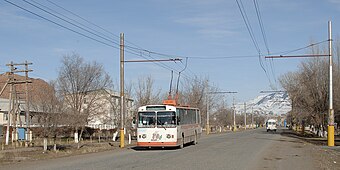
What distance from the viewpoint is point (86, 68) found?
47.1 m

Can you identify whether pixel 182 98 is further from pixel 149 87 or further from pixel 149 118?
pixel 149 118

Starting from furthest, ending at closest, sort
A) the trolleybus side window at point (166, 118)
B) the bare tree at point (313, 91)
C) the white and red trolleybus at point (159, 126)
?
1. the bare tree at point (313, 91)
2. the trolleybus side window at point (166, 118)
3. the white and red trolleybus at point (159, 126)

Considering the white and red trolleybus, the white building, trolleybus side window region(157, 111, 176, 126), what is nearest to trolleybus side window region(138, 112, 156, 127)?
the white and red trolleybus

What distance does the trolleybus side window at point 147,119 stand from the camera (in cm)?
2870

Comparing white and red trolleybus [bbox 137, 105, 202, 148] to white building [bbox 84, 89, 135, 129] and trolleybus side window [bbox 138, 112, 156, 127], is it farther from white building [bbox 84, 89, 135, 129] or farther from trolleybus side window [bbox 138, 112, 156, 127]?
white building [bbox 84, 89, 135, 129]

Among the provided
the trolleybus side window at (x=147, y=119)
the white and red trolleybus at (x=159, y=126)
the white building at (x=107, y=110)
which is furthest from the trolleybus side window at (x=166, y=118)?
the white building at (x=107, y=110)

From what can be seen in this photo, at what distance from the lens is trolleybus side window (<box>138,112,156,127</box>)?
2870 centimetres

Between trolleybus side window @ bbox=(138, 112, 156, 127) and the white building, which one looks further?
the white building

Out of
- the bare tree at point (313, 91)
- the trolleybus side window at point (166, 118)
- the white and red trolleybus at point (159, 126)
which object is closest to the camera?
the white and red trolleybus at point (159, 126)

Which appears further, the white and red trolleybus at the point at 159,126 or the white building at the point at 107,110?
the white building at the point at 107,110

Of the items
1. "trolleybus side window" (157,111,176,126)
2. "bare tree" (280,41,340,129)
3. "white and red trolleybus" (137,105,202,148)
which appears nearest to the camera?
"white and red trolleybus" (137,105,202,148)

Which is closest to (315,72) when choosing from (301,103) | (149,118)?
(301,103)

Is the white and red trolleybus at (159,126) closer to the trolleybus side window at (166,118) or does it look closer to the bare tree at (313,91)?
the trolleybus side window at (166,118)

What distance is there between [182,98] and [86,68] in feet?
102
